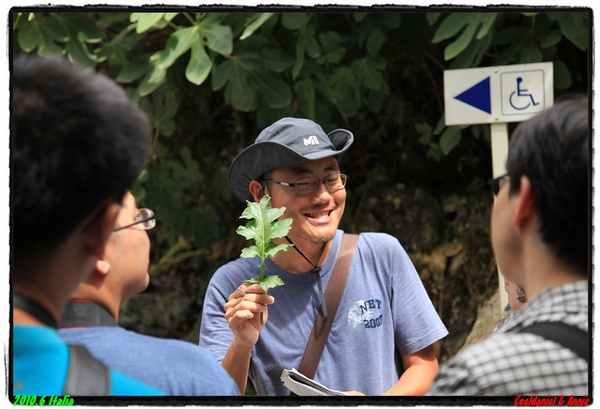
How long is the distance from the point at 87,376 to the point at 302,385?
0.72 metres

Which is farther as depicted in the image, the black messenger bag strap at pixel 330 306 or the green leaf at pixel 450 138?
the green leaf at pixel 450 138

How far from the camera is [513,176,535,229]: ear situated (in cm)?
123

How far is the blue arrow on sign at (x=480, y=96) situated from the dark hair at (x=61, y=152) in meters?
1.39

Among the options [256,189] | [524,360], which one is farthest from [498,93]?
[524,360]

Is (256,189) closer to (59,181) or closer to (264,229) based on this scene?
(264,229)

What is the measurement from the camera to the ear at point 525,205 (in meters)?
1.23

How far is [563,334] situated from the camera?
3.89ft

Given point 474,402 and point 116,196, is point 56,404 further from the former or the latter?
point 474,402

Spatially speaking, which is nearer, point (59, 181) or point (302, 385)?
point (59, 181)

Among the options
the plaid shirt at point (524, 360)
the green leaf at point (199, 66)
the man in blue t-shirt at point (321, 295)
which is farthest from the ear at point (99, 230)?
the green leaf at point (199, 66)

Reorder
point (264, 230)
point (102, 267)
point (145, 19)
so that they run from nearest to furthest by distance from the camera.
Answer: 1. point (102, 267)
2. point (264, 230)
3. point (145, 19)

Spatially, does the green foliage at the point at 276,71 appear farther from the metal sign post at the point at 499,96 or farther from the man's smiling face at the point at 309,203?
the man's smiling face at the point at 309,203

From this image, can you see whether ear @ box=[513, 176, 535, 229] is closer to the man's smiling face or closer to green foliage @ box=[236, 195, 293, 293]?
green foliage @ box=[236, 195, 293, 293]

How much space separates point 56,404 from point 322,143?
95 cm
